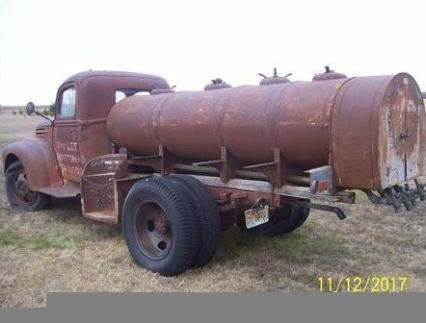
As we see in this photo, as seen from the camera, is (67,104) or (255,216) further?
(67,104)

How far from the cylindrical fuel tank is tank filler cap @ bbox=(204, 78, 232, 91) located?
0.59 feet

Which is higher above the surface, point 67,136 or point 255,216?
point 67,136

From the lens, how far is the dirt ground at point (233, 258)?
4527 mm

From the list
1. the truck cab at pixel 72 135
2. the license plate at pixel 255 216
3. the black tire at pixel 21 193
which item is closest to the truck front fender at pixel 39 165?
the truck cab at pixel 72 135

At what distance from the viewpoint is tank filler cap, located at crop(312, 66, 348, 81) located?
175 inches

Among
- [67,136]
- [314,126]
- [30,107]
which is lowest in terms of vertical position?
[67,136]

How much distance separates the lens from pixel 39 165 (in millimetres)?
7359

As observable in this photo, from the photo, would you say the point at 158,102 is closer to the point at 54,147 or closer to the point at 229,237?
the point at 229,237

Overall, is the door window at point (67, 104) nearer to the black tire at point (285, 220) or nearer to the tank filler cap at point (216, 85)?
the tank filler cap at point (216, 85)

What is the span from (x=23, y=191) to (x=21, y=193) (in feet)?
0.24

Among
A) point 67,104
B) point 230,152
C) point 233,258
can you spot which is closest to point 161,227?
point 233,258

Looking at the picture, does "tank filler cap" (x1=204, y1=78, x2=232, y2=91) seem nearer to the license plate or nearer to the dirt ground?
the license plate
